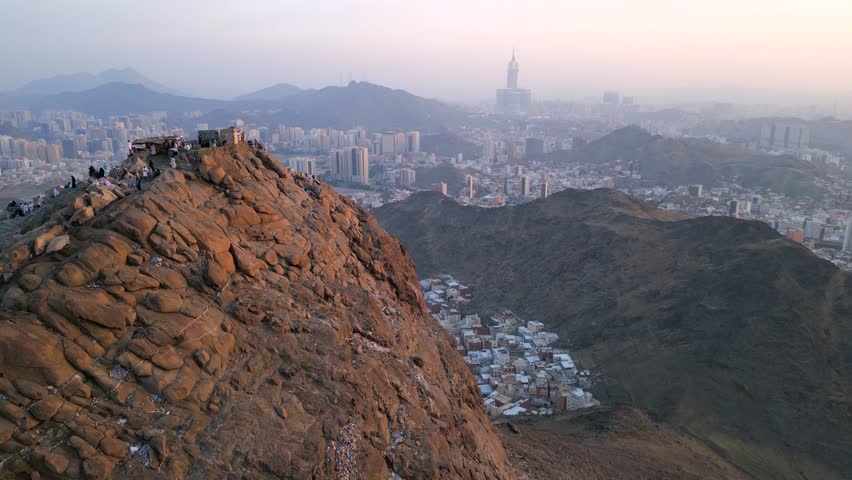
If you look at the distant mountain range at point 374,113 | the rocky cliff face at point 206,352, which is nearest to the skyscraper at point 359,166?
the distant mountain range at point 374,113

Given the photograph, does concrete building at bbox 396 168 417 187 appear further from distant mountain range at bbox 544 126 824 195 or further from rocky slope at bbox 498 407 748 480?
rocky slope at bbox 498 407 748 480

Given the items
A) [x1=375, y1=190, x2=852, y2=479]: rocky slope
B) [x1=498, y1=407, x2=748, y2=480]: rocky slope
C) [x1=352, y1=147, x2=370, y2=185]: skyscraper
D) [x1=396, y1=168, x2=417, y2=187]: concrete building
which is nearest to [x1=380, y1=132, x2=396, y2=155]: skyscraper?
[x1=352, y1=147, x2=370, y2=185]: skyscraper

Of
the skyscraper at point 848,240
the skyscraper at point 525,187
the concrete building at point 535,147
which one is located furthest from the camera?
the concrete building at point 535,147

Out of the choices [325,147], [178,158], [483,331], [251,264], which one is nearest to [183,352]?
[251,264]

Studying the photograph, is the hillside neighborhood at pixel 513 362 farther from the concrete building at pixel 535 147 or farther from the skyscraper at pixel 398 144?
the concrete building at pixel 535 147

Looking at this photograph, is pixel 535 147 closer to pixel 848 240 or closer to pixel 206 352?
pixel 848 240

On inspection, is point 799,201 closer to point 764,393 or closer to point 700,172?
point 700,172

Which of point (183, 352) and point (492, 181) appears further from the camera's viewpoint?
point (492, 181)

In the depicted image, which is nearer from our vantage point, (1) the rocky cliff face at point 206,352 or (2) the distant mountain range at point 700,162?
(1) the rocky cliff face at point 206,352
